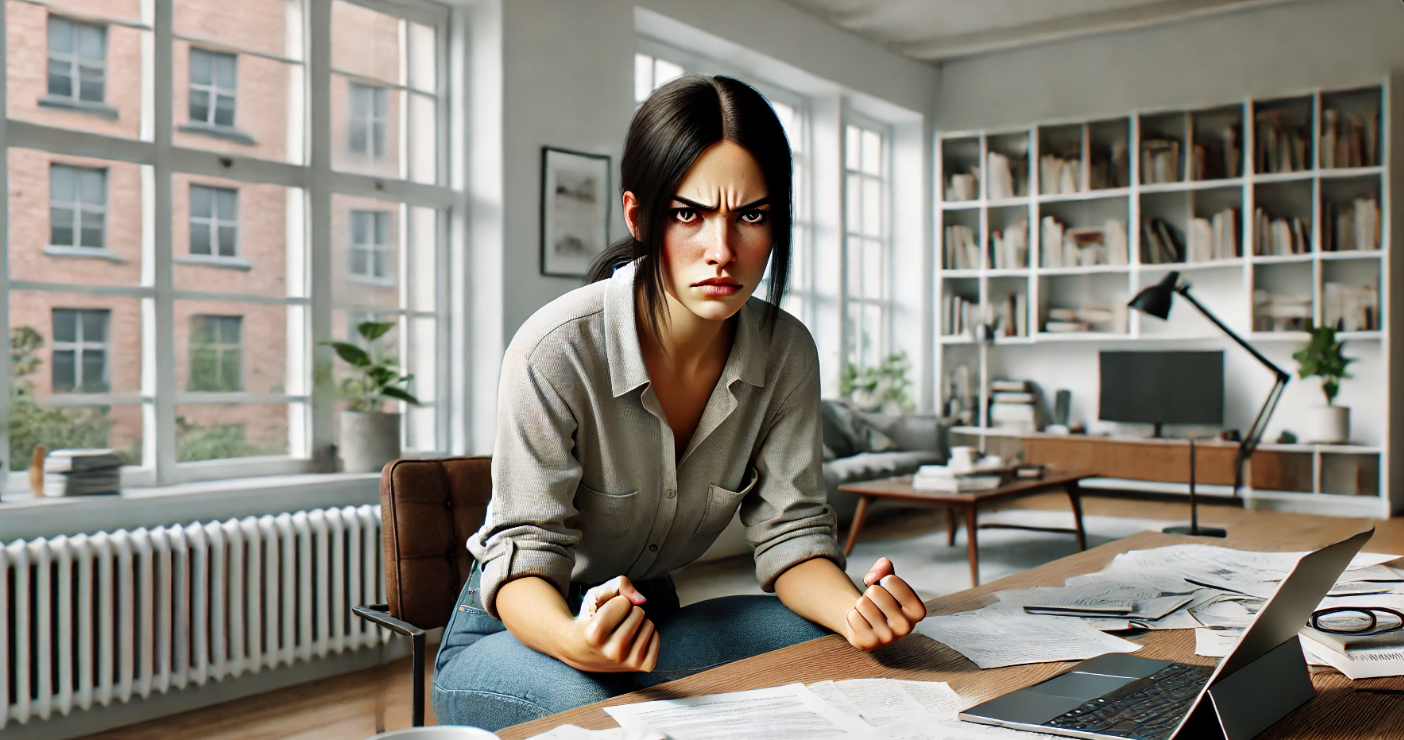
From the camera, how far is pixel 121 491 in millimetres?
2926

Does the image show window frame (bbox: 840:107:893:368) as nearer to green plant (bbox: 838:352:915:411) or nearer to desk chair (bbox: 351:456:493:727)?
green plant (bbox: 838:352:915:411)

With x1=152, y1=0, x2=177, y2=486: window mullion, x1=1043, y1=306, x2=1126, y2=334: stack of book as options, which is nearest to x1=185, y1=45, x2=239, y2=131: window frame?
x1=152, y1=0, x2=177, y2=486: window mullion

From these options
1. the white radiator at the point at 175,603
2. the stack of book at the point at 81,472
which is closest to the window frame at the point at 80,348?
the stack of book at the point at 81,472

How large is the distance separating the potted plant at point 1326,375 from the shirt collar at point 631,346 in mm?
5634

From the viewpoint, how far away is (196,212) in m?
3.27

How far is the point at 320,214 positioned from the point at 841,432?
10.6 ft

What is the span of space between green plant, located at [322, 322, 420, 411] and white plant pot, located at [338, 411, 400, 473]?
0.05m

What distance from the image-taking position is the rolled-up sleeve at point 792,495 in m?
1.33

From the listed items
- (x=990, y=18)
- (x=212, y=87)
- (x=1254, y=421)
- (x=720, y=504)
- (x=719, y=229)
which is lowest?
(x=1254, y=421)

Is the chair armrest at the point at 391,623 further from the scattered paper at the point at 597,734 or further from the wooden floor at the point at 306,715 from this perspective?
the scattered paper at the point at 597,734

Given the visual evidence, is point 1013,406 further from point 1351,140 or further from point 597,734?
point 597,734

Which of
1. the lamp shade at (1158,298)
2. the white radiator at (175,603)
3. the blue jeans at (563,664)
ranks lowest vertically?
the white radiator at (175,603)

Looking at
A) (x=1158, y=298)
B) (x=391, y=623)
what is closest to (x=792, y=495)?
(x=391, y=623)

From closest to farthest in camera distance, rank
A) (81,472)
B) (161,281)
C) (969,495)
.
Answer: (81,472), (161,281), (969,495)
